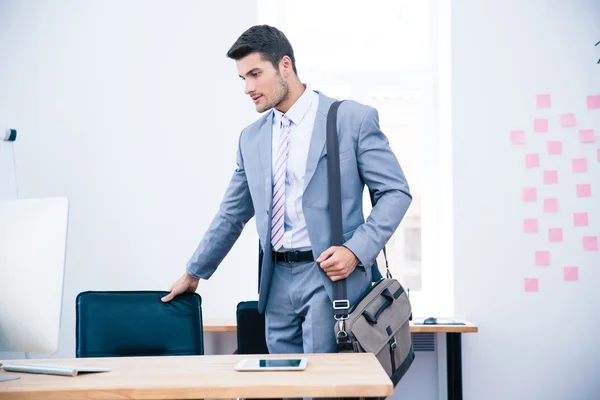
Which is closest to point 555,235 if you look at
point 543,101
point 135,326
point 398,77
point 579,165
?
point 579,165

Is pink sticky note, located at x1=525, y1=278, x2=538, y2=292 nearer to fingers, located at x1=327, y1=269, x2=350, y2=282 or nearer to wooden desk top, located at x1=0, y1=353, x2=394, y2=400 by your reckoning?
fingers, located at x1=327, y1=269, x2=350, y2=282

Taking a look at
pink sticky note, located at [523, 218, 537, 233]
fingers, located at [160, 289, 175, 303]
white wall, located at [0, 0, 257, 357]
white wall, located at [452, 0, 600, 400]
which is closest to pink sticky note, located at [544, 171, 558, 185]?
white wall, located at [452, 0, 600, 400]

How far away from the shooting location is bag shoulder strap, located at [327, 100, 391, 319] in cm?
187

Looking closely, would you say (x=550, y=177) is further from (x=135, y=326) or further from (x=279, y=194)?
(x=135, y=326)

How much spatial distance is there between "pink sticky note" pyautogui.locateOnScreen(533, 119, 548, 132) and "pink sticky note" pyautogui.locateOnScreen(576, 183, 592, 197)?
340mm

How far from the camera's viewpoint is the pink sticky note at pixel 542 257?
3561 millimetres

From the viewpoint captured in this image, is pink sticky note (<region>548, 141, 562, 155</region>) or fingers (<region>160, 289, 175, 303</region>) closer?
fingers (<region>160, 289, 175, 303</region>)

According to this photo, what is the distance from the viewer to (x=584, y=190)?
Answer: 3561mm

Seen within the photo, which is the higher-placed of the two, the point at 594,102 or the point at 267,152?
the point at 594,102

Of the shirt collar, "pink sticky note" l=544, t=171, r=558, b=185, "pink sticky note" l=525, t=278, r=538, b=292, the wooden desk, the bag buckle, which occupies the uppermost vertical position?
the shirt collar

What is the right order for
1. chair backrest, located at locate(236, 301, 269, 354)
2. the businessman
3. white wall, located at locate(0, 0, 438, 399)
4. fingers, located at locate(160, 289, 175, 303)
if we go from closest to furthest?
the businessman < fingers, located at locate(160, 289, 175, 303) < chair backrest, located at locate(236, 301, 269, 354) < white wall, located at locate(0, 0, 438, 399)

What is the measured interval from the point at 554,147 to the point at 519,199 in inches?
12.7

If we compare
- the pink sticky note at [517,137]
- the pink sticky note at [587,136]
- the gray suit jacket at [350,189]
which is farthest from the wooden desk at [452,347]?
the gray suit jacket at [350,189]

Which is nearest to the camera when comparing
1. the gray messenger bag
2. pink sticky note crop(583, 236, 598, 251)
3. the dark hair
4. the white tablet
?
the white tablet
